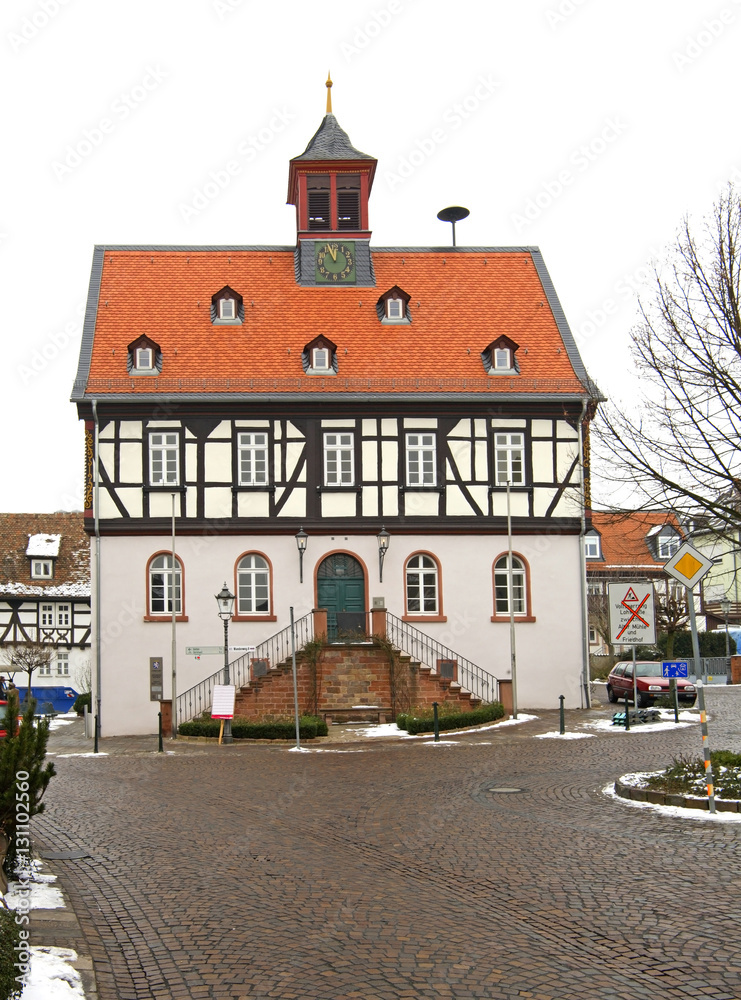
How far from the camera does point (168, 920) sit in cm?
864

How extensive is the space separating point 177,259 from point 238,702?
15.5m

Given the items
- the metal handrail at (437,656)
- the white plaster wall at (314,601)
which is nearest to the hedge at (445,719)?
the metal handrail at (437,656)

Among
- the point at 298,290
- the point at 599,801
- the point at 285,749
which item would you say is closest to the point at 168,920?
the point at 599,801

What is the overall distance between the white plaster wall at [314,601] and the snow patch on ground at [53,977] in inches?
890

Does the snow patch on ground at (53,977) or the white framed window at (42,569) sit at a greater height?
the white framed window at (42,569)

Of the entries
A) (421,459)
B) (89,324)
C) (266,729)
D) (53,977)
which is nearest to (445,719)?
(266,729)

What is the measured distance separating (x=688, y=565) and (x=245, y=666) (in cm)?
1776

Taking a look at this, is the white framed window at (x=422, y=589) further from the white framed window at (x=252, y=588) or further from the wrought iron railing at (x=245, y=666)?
the white framed window at (x=252, y=588)

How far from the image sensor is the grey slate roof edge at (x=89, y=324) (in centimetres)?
3080

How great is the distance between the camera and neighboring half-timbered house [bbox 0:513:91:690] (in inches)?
2069

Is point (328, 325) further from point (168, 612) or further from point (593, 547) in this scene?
point (593, 547)

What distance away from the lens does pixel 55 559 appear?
177 feet

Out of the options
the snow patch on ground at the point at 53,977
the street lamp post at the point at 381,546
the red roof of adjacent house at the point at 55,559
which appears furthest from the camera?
the red roof of adjacent house at the point at 55,559

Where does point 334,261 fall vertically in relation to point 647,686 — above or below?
above
